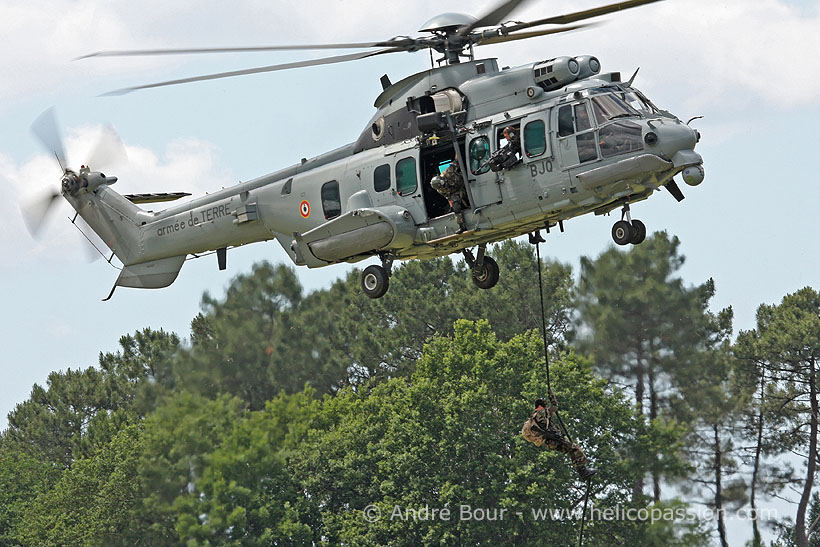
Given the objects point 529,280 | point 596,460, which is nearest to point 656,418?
point 596,460

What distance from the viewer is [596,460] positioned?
49.5 metres

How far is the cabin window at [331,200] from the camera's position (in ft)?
90.5

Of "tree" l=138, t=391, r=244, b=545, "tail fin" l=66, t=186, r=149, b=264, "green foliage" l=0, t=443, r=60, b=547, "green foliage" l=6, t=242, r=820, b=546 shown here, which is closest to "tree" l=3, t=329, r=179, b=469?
"green foliage" l=0, t=443, r=60, b=547

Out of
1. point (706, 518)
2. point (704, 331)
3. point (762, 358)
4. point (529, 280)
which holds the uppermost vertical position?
point (529, 280)

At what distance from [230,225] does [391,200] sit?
4.80 meters

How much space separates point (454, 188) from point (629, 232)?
3342 mm

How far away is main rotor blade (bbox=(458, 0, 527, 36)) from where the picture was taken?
2470cm

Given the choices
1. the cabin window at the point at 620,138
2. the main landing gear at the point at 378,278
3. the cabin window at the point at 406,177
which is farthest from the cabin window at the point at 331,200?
the cabin window at the point at 620,138

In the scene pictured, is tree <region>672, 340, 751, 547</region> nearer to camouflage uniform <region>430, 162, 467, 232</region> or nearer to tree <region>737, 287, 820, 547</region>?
tree <region>737, 287, 820, 547</region>

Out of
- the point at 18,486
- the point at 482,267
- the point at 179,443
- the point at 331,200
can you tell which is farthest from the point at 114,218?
the point at 18,486

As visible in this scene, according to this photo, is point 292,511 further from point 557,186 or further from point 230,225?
point 557,186

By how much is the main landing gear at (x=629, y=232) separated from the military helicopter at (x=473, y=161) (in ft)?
0.08

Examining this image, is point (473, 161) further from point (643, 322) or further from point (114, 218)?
point (643, 322)

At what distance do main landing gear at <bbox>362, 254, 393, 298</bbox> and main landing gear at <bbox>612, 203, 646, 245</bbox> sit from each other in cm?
471
